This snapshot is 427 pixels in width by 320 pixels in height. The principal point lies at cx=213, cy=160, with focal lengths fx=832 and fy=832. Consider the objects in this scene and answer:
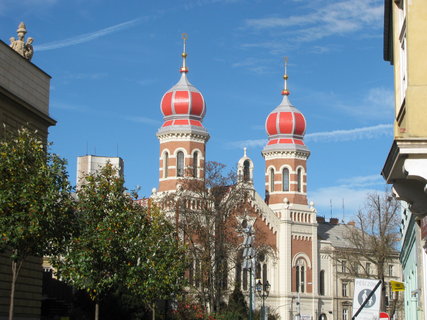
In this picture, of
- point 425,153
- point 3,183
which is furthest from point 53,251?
point 425,153

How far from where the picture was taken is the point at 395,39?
1287 centimetres

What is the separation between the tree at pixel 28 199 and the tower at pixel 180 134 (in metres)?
48.0

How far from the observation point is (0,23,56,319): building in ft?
88.5

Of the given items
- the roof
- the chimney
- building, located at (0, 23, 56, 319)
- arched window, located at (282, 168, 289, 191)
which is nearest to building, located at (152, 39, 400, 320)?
arched window, located at (282, 168, 289, 191)

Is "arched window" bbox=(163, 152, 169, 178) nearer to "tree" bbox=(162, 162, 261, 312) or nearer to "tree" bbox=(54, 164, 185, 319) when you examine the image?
"tree" bbox=(162, 162, 261, 312)

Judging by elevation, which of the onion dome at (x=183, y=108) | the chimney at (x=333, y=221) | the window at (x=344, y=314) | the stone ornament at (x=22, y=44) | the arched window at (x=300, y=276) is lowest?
the window at (x=344, y=314)

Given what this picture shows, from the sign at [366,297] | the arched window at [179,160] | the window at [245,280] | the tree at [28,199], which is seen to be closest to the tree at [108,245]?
the tree at [28,199]

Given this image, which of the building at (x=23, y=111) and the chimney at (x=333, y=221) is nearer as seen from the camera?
the building at (x=23, y=111)

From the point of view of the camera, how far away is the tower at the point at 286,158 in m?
79.7

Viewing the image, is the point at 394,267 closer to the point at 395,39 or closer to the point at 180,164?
the point at 180,164

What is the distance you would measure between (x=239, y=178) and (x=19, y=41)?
94.9 ft

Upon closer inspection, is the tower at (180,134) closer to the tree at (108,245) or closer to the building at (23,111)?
the tree at (108,245)

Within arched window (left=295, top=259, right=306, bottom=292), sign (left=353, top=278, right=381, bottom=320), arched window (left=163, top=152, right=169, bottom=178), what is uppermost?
arched window (left=163, top=152, right=169, bottom=178)

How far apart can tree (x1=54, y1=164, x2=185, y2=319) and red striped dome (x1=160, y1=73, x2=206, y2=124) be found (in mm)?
38144
